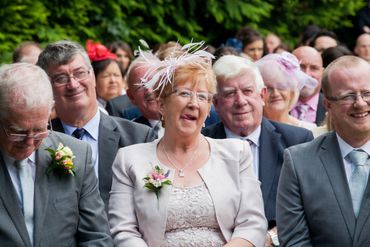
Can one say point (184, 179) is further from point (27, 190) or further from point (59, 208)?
point (27, 190)

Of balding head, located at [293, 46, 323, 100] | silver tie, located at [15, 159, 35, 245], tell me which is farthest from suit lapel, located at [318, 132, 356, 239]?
balding head, located at [293, 46, 323, 100]

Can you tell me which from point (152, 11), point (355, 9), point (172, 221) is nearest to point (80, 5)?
point (152, 11)

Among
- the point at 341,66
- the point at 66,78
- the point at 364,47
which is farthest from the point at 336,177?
the point at 364,47

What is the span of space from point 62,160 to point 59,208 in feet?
0.98

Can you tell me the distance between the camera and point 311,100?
35.8 ft

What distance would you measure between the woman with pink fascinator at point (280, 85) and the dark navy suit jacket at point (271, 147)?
98 centimetres

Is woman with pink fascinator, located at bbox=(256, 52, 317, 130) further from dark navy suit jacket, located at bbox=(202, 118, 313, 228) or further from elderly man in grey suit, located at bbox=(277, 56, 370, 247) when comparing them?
elderly man in grey suit, located at bbox=(277, 56, 370, 247)

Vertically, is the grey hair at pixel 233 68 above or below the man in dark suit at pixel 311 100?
above

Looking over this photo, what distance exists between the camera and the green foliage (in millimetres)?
13422

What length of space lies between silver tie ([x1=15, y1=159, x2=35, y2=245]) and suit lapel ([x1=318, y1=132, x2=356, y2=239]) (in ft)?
6.39

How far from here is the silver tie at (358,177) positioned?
6.81m

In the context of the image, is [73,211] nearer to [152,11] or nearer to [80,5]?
[80,5]

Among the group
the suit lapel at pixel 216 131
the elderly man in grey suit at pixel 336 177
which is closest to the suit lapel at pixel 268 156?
the suit lapel at pixel 216 131

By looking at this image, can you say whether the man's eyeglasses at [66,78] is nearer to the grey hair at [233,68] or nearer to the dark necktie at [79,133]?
the dark necktie at [79,133]
